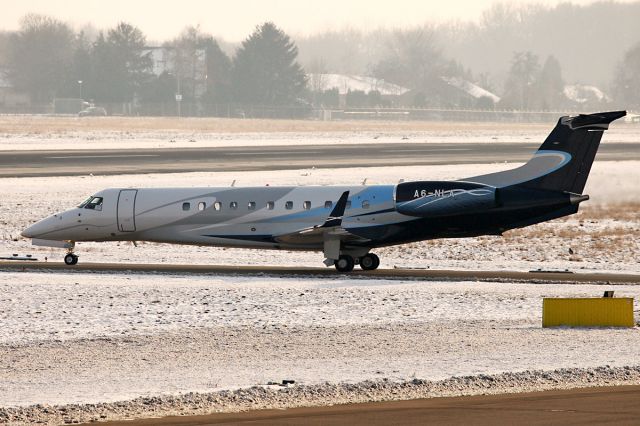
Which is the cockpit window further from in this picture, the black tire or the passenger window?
the black tire

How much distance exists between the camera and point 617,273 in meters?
37.0

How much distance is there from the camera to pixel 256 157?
8100cm

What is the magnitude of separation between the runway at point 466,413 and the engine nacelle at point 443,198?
1721 centimetres

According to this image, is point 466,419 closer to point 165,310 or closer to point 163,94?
point 165,310

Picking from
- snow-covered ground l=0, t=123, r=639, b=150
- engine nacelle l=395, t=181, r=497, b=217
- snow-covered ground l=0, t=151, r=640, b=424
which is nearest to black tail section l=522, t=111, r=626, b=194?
engine nacelle l=395, t=181, r=497, b=217

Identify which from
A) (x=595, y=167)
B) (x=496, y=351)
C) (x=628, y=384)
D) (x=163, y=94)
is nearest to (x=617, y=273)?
(x=496, y=351)

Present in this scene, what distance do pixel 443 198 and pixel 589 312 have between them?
1043 cm

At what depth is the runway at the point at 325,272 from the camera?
3534 cm

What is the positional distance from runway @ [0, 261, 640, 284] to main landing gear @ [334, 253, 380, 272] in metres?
0.23

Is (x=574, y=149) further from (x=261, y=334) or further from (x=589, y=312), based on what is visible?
(x=261, y=334)

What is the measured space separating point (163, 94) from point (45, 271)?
14130cm

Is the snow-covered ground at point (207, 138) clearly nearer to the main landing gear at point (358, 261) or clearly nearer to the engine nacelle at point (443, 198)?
the main landing gear at point (358, 261)

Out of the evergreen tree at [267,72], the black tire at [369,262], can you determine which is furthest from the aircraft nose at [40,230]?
the evergreen tree at [267,72]

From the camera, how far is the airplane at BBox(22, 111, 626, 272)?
36.5 metres
